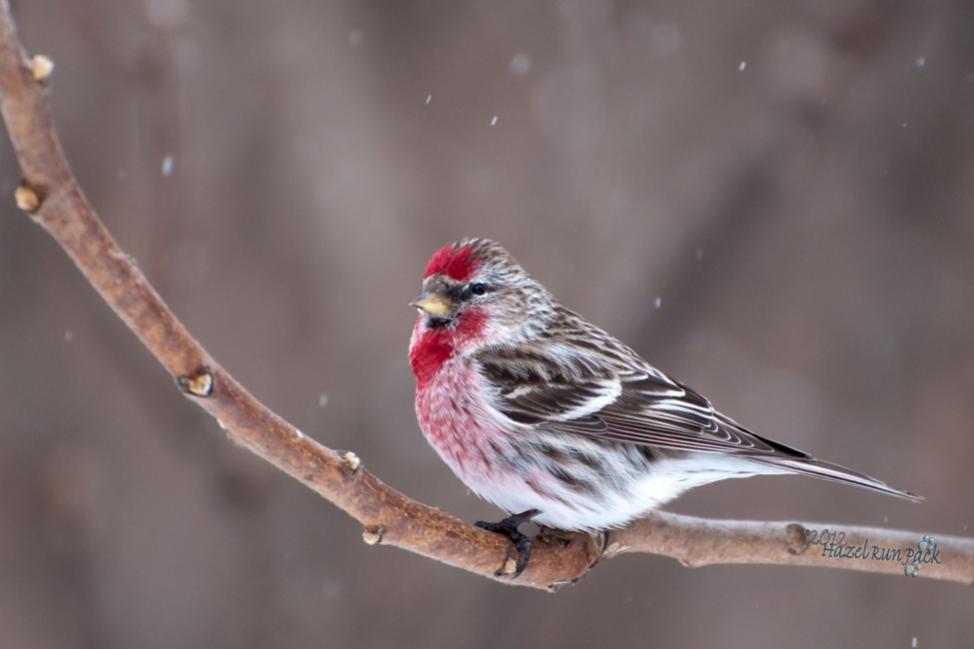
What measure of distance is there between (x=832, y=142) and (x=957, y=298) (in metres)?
1.07

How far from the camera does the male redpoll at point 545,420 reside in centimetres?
335

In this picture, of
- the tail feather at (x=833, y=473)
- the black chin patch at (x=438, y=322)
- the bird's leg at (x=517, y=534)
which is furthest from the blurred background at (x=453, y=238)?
the tail feather at (x=833, y=473)

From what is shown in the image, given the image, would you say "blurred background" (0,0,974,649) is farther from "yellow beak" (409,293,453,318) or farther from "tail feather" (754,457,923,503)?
"tail feather" (754,457,923,503)

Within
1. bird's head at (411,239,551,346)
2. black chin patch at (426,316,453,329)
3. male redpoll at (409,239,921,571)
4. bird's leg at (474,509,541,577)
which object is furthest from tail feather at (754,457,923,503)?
black chin patch at (426,316,453,329)

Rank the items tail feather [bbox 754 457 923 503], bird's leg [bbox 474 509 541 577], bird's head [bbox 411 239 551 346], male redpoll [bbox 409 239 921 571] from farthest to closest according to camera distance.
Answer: bird's head [bbox 411 239 551 346], male redpoll [bbox 409 239 921 571], bird's leg [bbox 474 509 541 577], tail feather [bbox 754 457 923 503]

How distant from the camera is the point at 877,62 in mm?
5871

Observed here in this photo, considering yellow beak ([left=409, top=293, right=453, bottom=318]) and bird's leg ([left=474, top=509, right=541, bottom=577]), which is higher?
yellow beak ([left=409, top=293, right=453, bottom=318])

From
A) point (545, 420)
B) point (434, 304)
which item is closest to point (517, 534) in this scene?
point (545, 420)

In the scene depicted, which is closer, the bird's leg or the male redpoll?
the bird's leg

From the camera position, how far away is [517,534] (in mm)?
3176

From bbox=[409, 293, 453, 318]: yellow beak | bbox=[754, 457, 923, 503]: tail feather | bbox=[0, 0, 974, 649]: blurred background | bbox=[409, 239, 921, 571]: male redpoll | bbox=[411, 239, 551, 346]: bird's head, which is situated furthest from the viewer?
bbox=[0, 0, 974, 649]: blurred background

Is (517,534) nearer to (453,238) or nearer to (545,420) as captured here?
(545,420)

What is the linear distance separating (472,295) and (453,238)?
7.36ft

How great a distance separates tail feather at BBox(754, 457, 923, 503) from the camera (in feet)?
9.48
